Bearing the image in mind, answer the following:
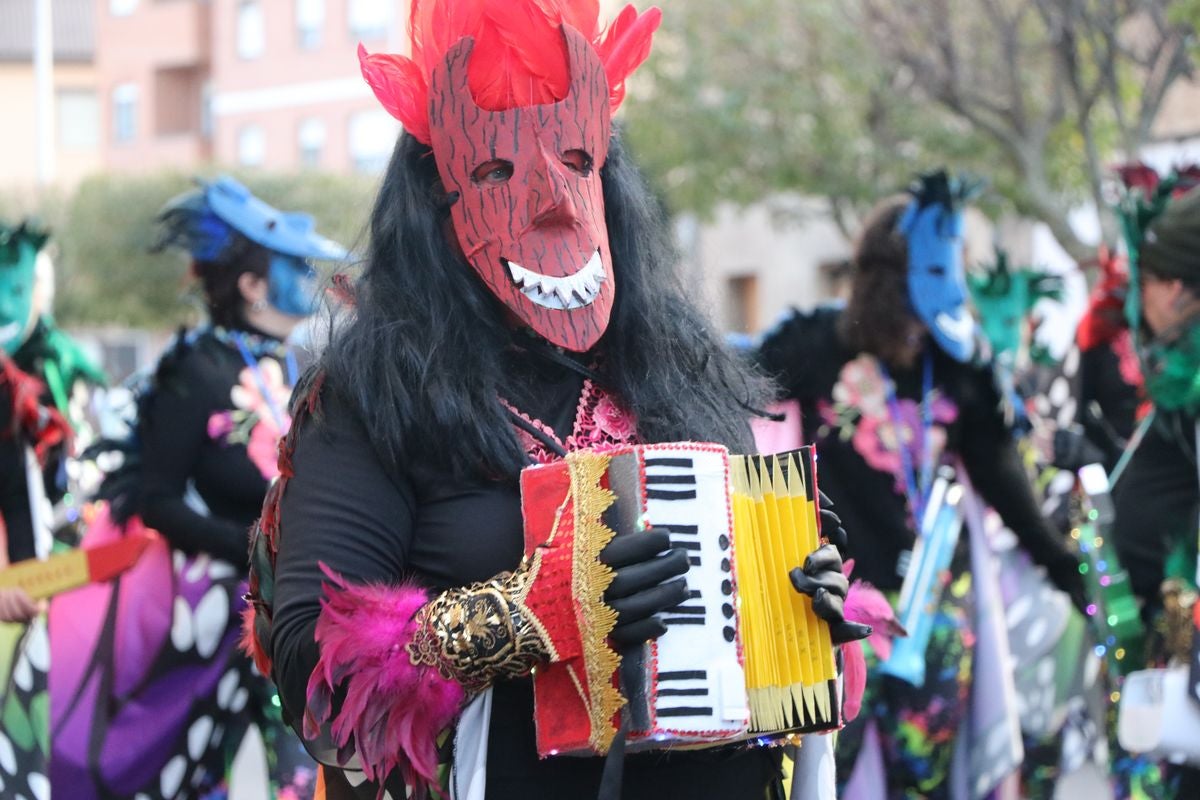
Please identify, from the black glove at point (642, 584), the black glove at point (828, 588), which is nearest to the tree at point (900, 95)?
the black glove at point (828, 588)

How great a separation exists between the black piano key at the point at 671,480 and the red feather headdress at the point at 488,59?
0.68m

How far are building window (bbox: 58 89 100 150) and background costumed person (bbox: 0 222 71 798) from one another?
Result: 139 ft

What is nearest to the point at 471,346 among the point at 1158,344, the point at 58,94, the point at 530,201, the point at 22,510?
the point at 530,201

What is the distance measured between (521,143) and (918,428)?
282cm

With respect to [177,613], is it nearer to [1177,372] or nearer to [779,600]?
[1177,372]

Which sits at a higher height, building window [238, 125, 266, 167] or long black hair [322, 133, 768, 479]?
building window [238, 125, 266, 167]

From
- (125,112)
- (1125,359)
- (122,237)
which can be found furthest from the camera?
(125,112)

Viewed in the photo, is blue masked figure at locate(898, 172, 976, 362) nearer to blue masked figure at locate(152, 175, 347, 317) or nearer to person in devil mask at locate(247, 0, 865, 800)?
blue masked figure at locate(152, 175, 347, 317)

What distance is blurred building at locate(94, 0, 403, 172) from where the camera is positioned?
123 feet

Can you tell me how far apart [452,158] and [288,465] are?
53 cm

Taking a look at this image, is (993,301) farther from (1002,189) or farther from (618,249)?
(1002,189)

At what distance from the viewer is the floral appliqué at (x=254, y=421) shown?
4.92m

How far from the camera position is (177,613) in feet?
16.1

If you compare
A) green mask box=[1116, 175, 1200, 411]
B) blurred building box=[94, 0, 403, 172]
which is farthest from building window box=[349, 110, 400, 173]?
green mask box=[1116, 175, 1200, 411]
